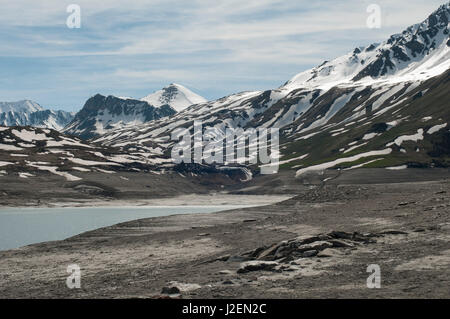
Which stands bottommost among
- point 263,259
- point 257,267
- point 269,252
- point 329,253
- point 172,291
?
point 172,291

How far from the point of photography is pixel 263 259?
36219mm

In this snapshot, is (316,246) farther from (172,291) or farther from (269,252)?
(172,291)

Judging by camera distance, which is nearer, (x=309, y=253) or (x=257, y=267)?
(x=257, y=267)

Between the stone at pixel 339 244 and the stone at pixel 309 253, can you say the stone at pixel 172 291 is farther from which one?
the stone at pixel 339 244

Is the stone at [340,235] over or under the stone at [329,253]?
over

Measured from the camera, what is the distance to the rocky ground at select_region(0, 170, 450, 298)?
27.3m

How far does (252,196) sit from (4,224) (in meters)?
97.4

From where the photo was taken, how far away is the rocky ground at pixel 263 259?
27.3 meters

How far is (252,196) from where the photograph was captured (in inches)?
7062

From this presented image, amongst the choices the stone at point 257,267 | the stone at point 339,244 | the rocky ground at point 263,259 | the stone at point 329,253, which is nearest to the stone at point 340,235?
the rocky ground at point 263,259

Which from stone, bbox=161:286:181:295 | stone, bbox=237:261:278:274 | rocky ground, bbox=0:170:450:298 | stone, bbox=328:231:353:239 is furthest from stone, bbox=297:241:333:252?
stone, bbox=161:286:181:295

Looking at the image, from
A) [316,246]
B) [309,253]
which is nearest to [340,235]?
[316,246]
